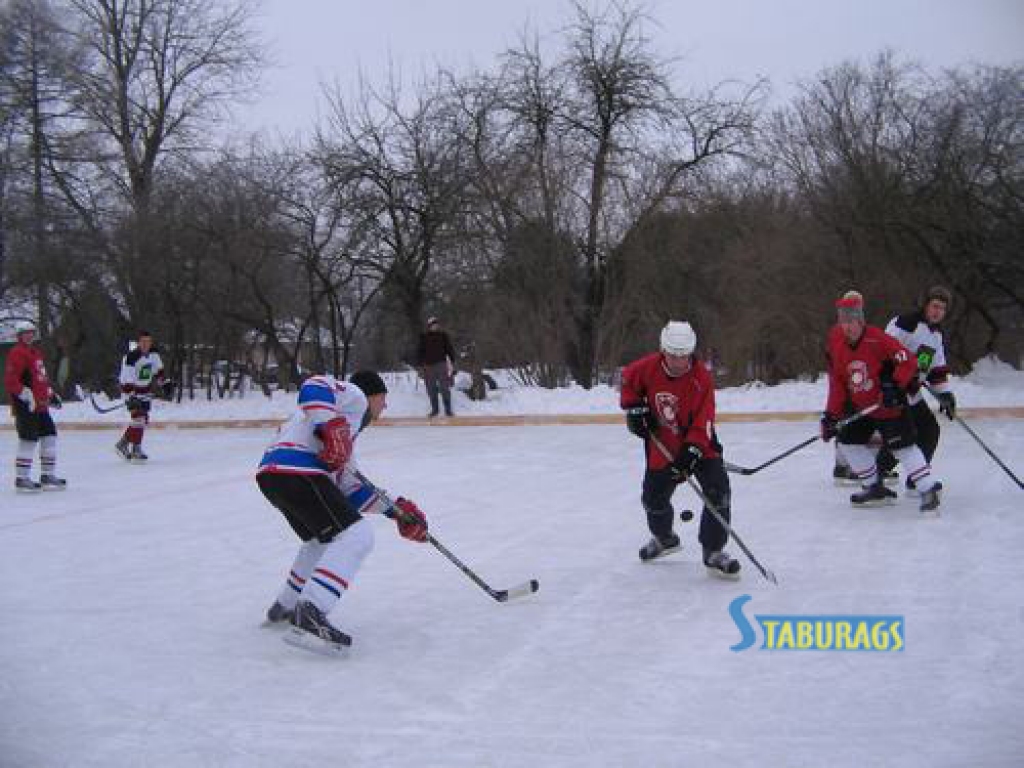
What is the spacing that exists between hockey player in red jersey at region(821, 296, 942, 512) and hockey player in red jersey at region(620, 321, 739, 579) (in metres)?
1.58

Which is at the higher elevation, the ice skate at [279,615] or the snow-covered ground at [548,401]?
the snow-covered ground at [548,401]

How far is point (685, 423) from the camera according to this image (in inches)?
200

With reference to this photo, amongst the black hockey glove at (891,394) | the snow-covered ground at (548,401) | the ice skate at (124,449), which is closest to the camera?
the black hockey glove at (891,394)

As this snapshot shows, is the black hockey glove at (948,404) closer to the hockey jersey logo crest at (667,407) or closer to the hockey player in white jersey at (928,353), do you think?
the hockey player in white jersey at (928,353)

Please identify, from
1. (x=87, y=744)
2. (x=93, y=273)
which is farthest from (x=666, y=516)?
(x=93, y=273)

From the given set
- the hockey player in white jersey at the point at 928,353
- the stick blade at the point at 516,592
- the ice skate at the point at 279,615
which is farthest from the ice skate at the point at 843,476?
the ice skate at the point at 279,615

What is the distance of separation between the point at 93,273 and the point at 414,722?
1834 cm

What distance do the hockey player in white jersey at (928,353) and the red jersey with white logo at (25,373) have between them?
710 centimetres

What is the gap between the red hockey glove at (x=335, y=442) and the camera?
3889 mm

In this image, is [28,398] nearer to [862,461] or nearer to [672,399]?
[672,399]

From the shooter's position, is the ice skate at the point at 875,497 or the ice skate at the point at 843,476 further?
the ice skate at the point at 843,476

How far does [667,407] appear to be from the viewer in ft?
16.6

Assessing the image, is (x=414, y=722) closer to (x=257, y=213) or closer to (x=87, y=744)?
(x=87, y=744)

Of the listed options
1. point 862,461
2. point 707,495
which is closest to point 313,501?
point 707,495
